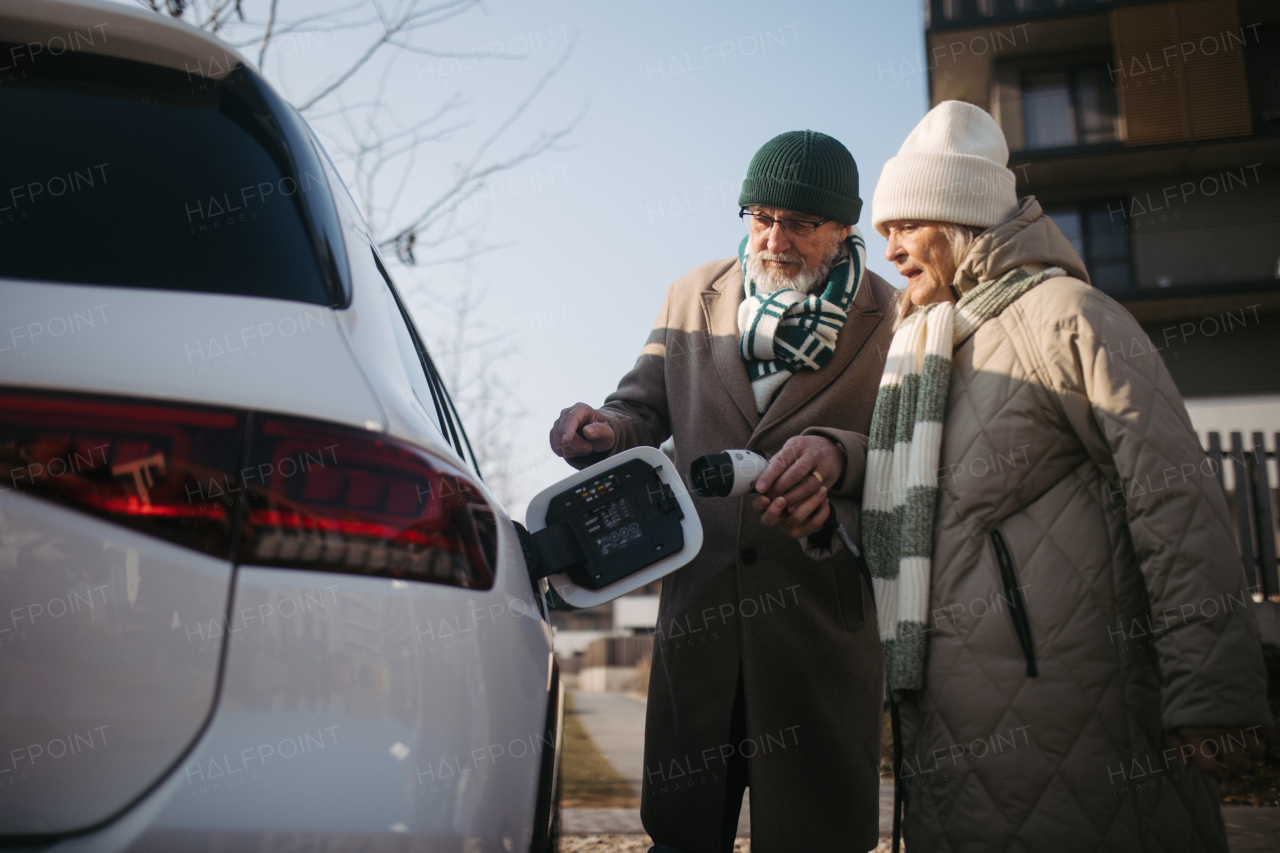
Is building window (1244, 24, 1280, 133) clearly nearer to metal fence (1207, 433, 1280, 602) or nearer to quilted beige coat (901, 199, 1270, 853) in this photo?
metal fence (1207, 433, 1280, 602)

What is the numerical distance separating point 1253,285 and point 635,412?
16941 millimetres

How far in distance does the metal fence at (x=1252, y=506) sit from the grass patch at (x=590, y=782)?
559 centimetres

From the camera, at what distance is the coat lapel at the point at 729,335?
2.67 meters

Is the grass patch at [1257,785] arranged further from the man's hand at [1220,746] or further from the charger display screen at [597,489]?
the charger display screen at [597,489]

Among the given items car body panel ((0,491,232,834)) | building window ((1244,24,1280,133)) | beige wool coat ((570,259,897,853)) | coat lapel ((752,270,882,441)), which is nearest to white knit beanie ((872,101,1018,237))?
coat lapel ((752,270,882,441))

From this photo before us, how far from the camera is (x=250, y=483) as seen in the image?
1085 millimetres

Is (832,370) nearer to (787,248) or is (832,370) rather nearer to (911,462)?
(787,248)

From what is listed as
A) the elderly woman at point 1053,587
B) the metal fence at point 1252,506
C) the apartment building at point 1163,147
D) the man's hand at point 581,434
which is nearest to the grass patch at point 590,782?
the man's hand at point 581,434

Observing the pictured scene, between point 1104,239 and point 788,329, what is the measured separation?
16.9 metres

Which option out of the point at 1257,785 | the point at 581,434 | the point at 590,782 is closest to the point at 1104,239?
the point at 1257,785

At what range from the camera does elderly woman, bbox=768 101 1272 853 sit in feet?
5.18

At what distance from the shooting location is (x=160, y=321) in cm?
111

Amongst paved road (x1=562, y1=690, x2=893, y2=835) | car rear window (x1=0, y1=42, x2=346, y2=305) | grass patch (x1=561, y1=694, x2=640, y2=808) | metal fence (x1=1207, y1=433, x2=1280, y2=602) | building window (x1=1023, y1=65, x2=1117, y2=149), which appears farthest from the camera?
building window (x1=1023, y1=65, x2=1117, y2=149)

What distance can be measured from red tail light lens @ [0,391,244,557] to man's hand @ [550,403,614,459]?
1.41 metres
